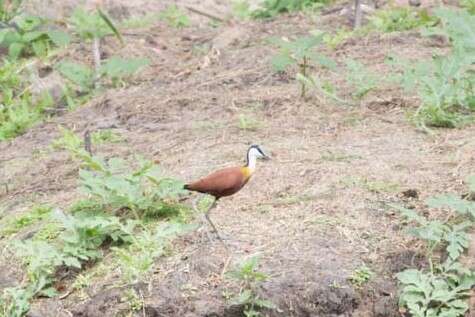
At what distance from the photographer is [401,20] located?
831cm

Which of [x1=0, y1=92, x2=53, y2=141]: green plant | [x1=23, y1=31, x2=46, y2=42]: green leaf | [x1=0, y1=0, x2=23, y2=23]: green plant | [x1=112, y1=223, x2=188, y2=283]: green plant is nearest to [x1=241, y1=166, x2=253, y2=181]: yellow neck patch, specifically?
[x1=112, y1=223, x2=188, y2=283]: green plant

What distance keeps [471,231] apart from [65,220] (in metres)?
1.90

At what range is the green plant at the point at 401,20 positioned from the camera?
823 cm

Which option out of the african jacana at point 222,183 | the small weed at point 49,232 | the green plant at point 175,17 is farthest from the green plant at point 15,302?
the green plant at point 175,17

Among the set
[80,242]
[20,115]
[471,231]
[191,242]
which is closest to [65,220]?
[80,242]

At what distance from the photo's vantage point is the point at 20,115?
25.8 ft

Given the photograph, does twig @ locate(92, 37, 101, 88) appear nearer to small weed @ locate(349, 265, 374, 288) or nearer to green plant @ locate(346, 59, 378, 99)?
green plant @ locate(346, 59, 378, 99)

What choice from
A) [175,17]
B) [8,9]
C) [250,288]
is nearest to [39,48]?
[8,9]

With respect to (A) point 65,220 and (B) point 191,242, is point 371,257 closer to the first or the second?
(B) point 191,242

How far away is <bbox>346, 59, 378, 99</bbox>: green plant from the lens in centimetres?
663

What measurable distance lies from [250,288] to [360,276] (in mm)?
495

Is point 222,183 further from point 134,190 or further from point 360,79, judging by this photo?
point 360,79

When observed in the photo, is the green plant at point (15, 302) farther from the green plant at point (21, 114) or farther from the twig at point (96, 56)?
the twig at point (96, 56)

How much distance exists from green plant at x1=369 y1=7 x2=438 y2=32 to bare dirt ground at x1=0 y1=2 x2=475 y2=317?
0.30m
